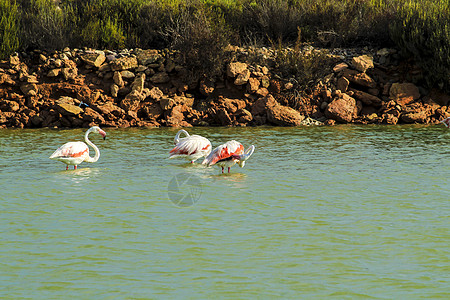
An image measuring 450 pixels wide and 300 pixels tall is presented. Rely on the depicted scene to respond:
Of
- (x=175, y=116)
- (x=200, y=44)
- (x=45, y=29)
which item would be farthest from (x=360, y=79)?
(x=45, y=29)

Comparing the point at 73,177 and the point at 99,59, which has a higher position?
the point at 99,59

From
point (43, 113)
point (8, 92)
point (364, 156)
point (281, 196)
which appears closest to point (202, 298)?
point (281, 196)

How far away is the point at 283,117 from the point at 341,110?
6.64 ft

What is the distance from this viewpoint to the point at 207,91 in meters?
21.5

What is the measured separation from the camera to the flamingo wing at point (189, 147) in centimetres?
1209

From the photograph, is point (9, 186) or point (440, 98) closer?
point (9, 186)

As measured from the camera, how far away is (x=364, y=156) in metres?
13.5

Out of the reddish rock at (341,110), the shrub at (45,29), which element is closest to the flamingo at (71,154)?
the reddish rock at (341,110)

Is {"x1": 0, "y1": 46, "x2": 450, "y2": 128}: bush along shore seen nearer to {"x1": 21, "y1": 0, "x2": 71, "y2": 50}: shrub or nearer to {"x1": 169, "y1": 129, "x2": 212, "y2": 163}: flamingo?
{"x1": 21, "y1": 0, "x2": 71, "y2": 50}: shrub

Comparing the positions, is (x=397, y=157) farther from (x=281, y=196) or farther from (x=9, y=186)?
(x=9, y=186)

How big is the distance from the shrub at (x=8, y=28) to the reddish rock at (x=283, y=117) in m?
9.42

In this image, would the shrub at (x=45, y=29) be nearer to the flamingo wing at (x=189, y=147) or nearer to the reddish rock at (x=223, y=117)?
the reddish rock at (x=223, y=117)

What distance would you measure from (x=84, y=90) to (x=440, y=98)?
1216cm

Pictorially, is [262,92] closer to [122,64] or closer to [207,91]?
[207,91]
